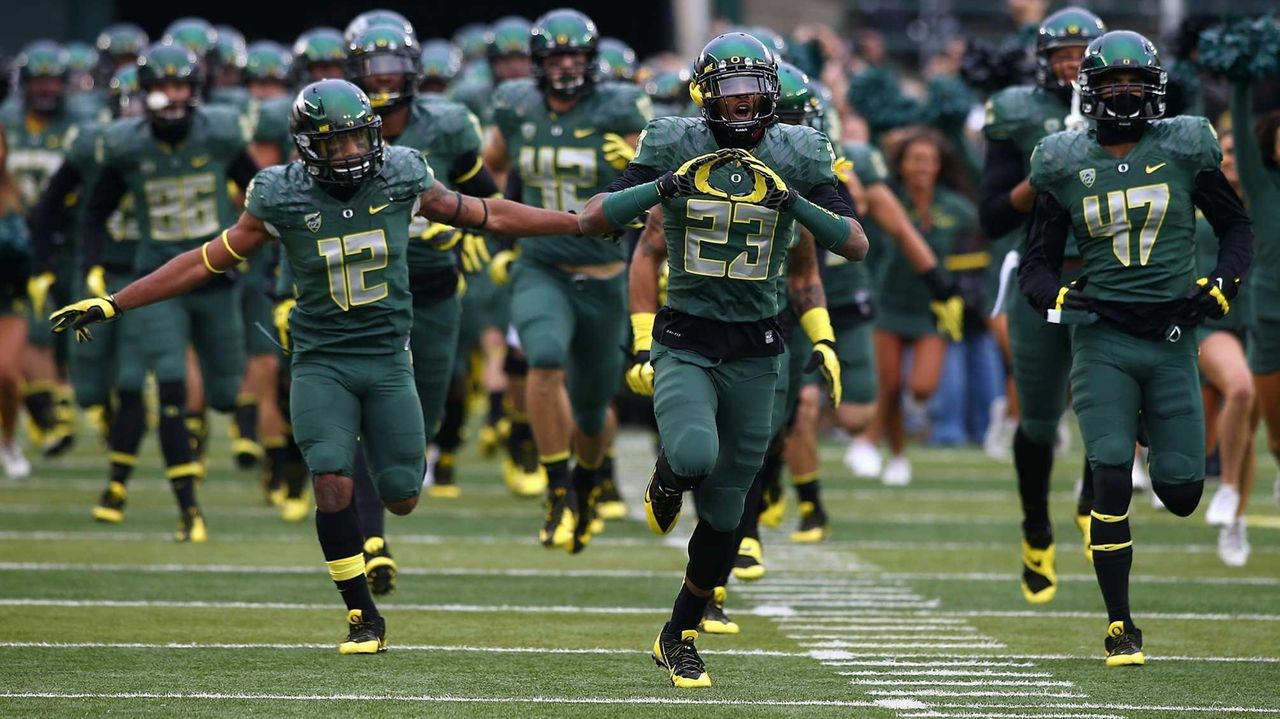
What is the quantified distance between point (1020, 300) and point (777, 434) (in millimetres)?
1018

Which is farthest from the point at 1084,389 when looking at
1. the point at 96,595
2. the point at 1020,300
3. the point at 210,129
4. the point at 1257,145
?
the point at 210,129

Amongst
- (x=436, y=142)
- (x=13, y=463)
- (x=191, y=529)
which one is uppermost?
(x=436, y=142)

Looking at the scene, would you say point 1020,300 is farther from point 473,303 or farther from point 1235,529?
point 473,303

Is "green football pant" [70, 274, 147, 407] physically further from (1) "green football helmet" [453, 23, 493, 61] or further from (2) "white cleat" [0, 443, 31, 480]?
(1) "green football helmet" [453, 23, 493, 61]

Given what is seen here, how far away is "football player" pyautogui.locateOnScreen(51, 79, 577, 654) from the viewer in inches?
274

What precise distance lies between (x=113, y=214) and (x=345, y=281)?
3856 mm

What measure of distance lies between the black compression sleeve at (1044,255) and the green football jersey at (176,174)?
13.0 ft

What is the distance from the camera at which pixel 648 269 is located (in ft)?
23.0

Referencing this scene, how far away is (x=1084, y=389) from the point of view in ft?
23.3

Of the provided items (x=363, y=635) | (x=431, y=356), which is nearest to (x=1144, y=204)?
(x=363, y=635)

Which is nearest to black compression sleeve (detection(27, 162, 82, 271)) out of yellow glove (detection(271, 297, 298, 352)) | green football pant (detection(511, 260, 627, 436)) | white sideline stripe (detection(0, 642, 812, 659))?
green football pant (detection(511, 260, 627, 436))

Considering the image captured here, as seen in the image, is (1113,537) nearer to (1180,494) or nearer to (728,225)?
(1180,494)

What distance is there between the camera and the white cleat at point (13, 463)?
12945mm

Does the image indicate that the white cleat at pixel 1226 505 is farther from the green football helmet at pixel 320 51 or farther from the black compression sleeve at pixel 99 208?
the black compression sleeve at pixel 99 208
